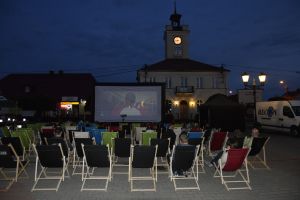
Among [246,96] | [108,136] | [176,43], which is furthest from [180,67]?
[108,136]

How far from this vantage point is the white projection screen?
21062mm

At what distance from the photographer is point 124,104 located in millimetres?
21125

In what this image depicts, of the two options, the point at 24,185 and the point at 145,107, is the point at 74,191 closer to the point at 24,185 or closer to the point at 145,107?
the point at 24,185

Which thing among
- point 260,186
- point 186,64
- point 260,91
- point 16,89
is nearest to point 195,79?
point 186,64

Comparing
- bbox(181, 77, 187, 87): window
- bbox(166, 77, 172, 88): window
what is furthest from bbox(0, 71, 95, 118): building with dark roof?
bbox(181, 77, 187, 87): window

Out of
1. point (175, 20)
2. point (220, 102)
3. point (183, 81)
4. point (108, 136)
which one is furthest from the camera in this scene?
point (175, 20)

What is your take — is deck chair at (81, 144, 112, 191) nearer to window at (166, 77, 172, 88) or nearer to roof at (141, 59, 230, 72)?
roof at (141, 59, 230, 72)

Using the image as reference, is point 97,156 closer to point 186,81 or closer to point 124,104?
point 124,104

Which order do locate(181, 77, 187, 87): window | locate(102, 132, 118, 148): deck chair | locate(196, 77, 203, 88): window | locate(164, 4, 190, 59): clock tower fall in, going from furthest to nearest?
locate(164, 4, 190, 59): clock tower < locate(196, 77, 203, 88): window < locate(181, 77, 187, 87): window < locate(102, 132, 118, 148): deck chair

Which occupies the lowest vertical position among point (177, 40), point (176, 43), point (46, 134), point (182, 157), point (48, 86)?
point (182, 157)

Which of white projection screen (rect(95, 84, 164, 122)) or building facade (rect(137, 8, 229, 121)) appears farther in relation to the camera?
building facade (rect(137, 8, 229, 121))

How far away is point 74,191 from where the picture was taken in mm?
6789

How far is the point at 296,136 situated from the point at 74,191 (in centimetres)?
1621

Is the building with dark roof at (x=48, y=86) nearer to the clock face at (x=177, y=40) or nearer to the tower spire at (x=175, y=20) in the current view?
the clock face at (x=177, y=40)
